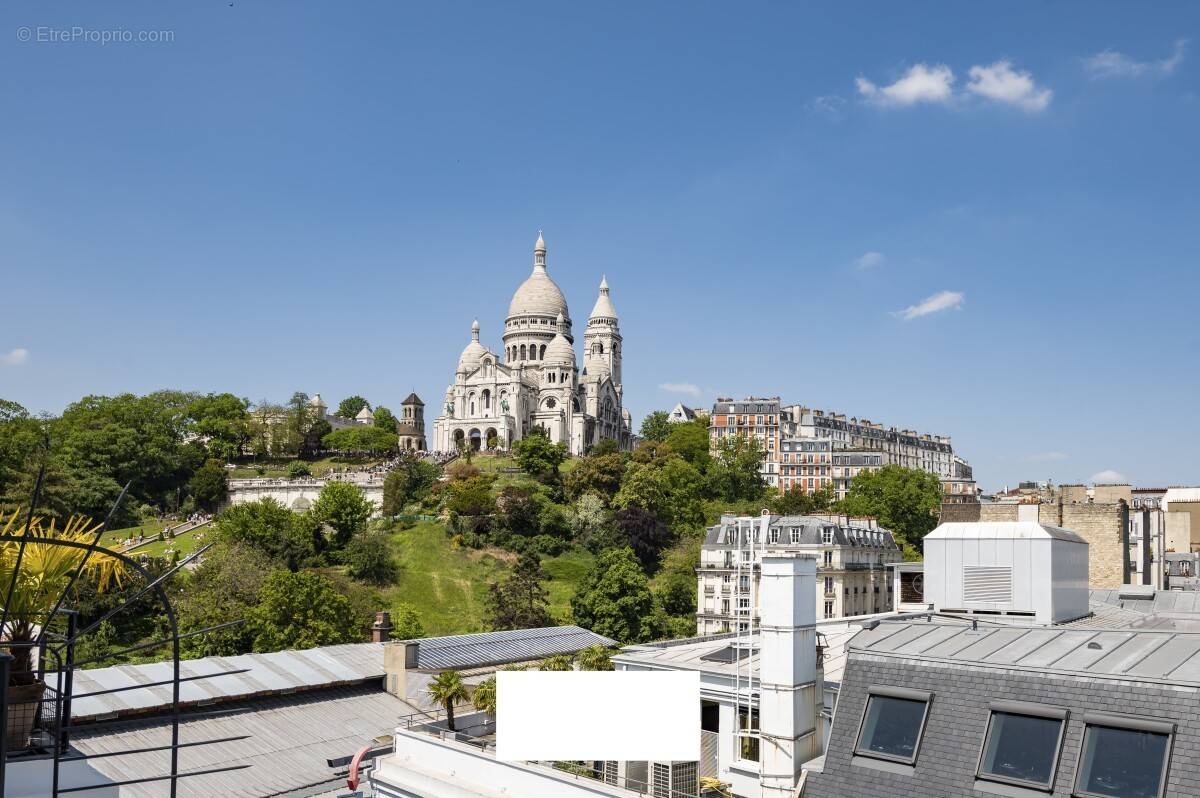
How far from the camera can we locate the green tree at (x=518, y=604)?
5825cm

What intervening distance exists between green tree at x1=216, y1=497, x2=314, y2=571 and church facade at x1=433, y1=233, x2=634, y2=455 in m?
46.4

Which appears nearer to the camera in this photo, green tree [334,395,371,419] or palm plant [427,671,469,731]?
palm plant [427,671,469,731]

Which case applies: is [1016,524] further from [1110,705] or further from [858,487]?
[858,487]

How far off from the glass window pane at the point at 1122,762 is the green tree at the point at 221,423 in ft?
341

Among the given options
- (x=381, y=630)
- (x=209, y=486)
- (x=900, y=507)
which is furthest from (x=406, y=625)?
(x=209, y=486)

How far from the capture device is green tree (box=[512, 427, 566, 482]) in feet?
318

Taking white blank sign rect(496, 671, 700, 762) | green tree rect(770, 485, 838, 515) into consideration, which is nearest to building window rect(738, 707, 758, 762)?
white blank sign rect(496, 671, 700, 762)

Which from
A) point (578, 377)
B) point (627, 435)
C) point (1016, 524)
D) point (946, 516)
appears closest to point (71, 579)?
point (1016, 524)

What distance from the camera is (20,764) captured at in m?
9.25

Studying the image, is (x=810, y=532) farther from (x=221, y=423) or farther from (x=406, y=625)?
(x=221, y=423)

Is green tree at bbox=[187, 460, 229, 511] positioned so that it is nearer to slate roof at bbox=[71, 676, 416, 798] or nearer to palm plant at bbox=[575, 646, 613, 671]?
slate roof at bbox=[71, 676, 416, 798]

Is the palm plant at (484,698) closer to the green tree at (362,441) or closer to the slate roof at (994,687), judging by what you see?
the slate roof at (994,687)

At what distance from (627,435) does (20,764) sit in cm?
13961

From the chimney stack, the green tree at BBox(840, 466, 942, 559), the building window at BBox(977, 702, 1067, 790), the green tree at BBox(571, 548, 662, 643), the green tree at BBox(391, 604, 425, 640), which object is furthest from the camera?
the green tree at BBox(840, 466, 942, 559)
